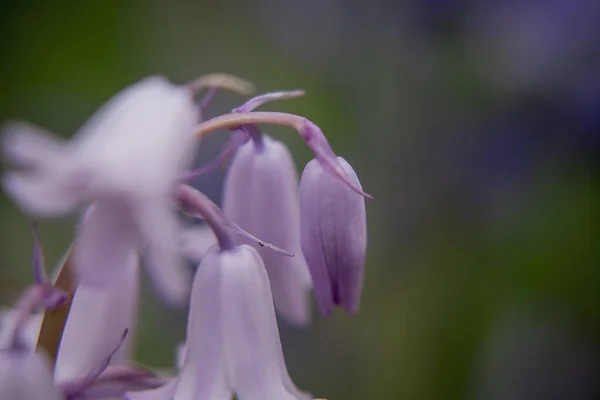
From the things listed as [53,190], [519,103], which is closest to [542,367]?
[519,103]

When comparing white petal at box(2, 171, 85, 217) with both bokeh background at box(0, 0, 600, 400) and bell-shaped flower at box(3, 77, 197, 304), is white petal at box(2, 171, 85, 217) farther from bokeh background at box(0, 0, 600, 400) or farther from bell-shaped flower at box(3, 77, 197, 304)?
bokeh background at box(0, 0, 600, 400)

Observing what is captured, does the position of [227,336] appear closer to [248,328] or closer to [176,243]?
[248,328]

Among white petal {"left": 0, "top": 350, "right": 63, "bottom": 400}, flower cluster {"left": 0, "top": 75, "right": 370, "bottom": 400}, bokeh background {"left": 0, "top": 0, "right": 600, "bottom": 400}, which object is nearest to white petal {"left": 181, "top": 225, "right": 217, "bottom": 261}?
flower cluster {"left": 0, "top": 75, "right": 370, "bottom": 400}

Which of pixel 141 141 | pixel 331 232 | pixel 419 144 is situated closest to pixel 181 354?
pixel 331 232

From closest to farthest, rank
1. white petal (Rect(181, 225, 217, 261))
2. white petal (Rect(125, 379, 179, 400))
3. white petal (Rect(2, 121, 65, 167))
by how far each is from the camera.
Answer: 1. white petal (Rect(2, 121, 65, 167))
2. white petal (Rect(125, 379, 179, 400))
3. white petal (Rect(181, 225, 217, 261))

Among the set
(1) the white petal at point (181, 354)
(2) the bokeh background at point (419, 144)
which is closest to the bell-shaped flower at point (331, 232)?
(1) the white petal at point (181, 354)

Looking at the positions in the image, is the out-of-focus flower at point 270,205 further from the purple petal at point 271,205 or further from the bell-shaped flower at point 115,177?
the bell-shaped flower at point 115,177
